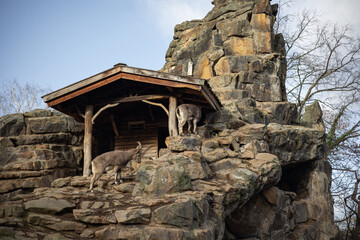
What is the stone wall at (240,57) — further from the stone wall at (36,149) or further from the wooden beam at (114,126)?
the stone wall at (36,149)

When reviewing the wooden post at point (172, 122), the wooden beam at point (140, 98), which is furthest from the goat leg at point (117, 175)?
the wooden beam at point (140, 98)

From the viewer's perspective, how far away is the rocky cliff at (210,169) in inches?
312

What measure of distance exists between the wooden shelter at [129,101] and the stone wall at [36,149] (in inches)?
54.5

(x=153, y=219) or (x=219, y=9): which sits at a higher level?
(x=219, y=9)

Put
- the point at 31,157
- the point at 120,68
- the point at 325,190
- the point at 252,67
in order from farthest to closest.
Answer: the point at 252,67 < the point at 325,190 < the point at 31,157 < the point at 120,68

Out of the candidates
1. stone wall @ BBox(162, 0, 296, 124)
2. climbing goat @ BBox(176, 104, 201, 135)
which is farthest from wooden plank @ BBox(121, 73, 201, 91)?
stone wall @ BBox(162, 0, 296, 124)

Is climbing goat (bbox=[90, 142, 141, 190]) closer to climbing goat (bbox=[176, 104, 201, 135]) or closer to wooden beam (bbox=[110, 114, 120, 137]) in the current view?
climbing goat (bbox=[176, 104, 201, 135])

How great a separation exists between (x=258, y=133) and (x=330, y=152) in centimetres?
1401

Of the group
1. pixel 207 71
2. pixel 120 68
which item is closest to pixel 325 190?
pixel 207 71

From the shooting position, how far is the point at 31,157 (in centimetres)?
1516

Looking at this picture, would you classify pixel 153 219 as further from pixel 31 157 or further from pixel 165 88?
pixel 31 157

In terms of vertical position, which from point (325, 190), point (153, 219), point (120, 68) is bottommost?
point (325, 190)

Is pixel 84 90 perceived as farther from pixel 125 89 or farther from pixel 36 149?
pixel 36 149

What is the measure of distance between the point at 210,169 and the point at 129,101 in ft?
13.8
